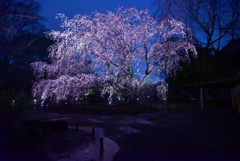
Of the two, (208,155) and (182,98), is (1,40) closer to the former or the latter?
(208,155)

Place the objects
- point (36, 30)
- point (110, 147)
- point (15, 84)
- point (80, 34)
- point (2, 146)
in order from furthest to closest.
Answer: point (36, 30) < point (15, 84) < point (80, 34) < point (110, 147) < point (2, 146)

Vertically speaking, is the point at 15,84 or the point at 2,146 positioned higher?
the point at 15,84

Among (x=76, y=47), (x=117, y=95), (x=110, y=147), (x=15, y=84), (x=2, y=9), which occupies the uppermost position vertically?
(x=76, y=47)

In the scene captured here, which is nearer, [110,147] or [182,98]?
[110,147]

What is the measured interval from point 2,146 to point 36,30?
27029 mm

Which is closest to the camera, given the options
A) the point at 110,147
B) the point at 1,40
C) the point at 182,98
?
the point at 110,147

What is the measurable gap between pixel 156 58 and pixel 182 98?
36.8m

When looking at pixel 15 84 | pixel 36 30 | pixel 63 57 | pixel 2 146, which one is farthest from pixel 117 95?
pixel 36 30

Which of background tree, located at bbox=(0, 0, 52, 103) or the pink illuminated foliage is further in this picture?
the pink illuminated foliage

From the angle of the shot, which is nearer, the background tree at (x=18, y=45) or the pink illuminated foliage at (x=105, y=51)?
the background tree at (x=18, y=45)

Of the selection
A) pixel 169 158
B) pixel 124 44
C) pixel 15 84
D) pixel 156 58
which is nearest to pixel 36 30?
pixel 15 84

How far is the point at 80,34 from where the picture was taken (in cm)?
1608

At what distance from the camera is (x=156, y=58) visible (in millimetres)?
16734

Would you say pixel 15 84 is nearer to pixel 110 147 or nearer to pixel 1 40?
pixel 1 40
